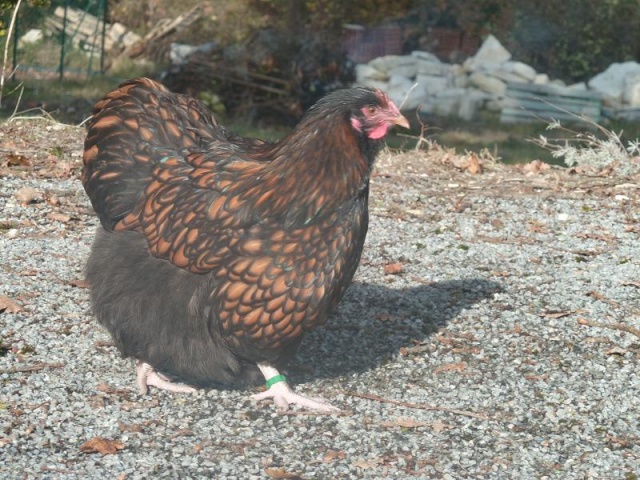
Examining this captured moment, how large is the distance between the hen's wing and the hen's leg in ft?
1.93

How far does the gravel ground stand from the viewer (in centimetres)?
396

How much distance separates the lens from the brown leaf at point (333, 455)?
3.95m

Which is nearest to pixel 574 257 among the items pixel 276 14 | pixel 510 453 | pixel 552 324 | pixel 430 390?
pixel 552 324

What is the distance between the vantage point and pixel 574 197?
26.1ft

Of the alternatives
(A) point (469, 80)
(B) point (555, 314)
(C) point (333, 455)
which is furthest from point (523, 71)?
(C) point (333, 455)

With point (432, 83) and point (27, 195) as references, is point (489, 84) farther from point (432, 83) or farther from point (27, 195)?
point (27, 195)

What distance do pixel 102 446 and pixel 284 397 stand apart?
2.85 feet

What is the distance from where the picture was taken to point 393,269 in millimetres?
6188

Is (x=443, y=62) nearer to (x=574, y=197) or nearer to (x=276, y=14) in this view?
(x=276, y=14)

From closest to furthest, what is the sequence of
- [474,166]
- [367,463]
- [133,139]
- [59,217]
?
[367,463], [133,139], [59,217], [474,166]

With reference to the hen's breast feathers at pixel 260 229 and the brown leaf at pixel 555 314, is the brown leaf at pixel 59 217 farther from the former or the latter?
the brown leaf at pixel 555 314

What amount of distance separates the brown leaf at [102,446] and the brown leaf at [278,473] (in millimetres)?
598

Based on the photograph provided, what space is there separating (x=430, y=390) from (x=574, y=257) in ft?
7.67

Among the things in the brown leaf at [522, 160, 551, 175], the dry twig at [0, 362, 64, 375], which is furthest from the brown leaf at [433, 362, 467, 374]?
the brown leaf at [522, 160, 551, 175]
